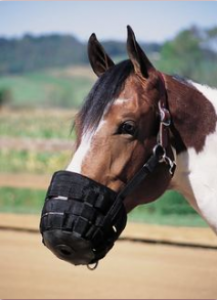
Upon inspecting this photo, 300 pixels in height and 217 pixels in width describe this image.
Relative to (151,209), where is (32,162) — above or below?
below

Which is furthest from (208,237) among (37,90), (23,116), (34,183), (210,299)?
(37,90)

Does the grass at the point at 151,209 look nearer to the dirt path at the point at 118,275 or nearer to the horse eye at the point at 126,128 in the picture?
the dirt path at the point at 118,275

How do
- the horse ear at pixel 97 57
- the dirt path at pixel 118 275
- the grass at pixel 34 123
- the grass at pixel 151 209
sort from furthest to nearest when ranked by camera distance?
the grass at pixel 34 123 < the grass at pixel 151 209 < the dirt path at pixel 118 275 < the horse ear at pixel 97 57

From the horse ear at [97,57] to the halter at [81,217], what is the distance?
551 mm

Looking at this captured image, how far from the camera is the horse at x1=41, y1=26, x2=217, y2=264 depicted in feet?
5.92

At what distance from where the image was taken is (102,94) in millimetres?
1876

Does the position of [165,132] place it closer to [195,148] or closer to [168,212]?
[195,148]

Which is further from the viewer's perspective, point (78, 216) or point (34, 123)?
point (34, 123)

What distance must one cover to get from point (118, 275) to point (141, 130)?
9.87 feet

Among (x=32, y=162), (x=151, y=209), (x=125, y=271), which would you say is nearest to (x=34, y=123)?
(x=32, y=162)

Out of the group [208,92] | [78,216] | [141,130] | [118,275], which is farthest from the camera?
[118,275]

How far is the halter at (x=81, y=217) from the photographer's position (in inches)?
68.9

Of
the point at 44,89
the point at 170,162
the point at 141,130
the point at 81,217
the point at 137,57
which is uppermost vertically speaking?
the point at 137,57

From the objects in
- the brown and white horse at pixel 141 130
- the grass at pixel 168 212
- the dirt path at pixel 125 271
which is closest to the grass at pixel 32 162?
the grass at pixel 168 212
